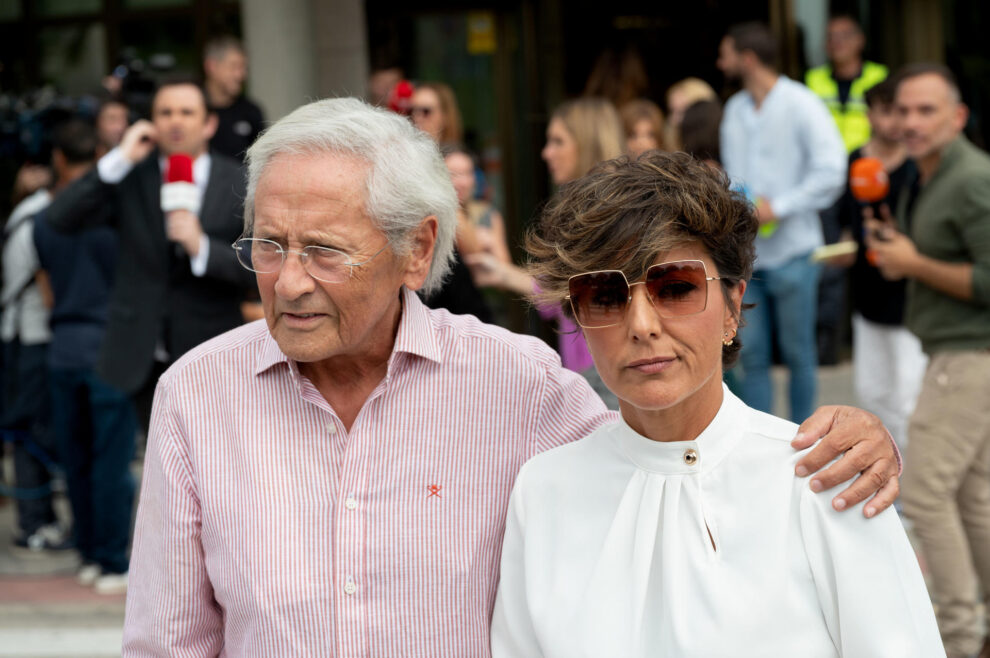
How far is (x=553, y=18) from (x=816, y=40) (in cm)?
212

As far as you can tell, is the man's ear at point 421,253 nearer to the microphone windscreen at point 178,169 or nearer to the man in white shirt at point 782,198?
the microphone windscreen at point 178,169

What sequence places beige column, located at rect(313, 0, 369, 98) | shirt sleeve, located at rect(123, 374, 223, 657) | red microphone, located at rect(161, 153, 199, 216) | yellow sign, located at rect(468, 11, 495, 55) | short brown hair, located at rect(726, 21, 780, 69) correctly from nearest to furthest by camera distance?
shirt sleeve, located at rect(123, 374, 223, 657), red microphone, located at rect(161, 153, 199, 216), short brown hair, located at rect(726, 21, 780, 69), beige column, located at rect(313, 0, 369, 98), yellow sign, located at rect(468, 11, 495, 55)

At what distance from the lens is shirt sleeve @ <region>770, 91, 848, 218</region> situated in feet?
21.1

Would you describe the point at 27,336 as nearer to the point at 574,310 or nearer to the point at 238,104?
the point at 238,104

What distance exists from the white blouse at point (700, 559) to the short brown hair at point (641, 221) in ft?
0.91

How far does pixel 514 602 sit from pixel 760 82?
5.04 meters

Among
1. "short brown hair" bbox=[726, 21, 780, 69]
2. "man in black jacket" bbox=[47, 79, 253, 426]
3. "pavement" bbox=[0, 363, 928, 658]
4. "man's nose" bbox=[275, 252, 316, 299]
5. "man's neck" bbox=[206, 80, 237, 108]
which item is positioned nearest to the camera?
"man's nose" bbox=[275, 252, 316, 299]

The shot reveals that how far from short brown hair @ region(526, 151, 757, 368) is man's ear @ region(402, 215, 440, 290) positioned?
38cm

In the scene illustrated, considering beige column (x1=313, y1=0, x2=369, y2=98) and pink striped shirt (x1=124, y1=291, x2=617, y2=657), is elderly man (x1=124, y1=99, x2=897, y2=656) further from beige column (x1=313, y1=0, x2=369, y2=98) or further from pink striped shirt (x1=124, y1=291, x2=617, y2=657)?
beige column (x1=313, y1=0, x2=369, y2=98)

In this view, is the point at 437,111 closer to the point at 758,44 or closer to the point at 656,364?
the point at 758,44

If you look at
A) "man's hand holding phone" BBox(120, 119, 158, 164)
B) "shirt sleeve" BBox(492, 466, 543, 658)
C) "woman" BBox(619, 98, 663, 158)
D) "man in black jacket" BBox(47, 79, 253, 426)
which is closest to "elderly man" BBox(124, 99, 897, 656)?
"shirt sleeve" BBox(492, 466, 543, 658)

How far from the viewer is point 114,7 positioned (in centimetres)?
1032

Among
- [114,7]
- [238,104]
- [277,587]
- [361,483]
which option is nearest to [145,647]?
[277,587]

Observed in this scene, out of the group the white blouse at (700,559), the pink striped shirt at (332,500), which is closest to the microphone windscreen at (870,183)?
the pink striped shirt at (332,500)
